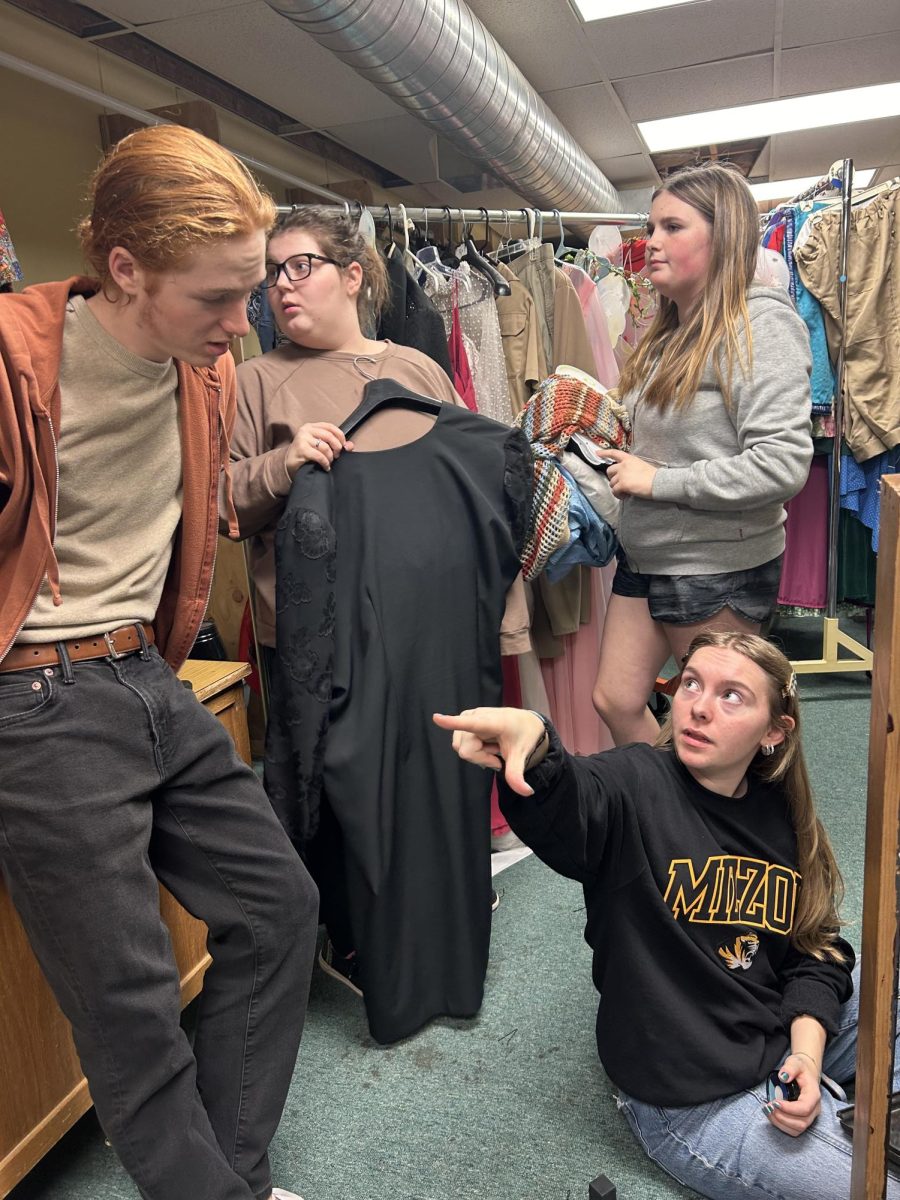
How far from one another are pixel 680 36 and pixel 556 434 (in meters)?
2.82

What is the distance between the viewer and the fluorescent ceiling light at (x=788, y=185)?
6839 millimetres

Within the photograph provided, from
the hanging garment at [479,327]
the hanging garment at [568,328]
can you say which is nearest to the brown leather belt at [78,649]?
the hanging garment at [479,327]

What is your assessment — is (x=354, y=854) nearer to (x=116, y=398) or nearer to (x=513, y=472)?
(x=513, y=472)

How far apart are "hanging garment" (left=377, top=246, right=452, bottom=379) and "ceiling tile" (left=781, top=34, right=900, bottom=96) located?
3075mm

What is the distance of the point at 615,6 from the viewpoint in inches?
141

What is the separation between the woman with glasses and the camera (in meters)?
1.68

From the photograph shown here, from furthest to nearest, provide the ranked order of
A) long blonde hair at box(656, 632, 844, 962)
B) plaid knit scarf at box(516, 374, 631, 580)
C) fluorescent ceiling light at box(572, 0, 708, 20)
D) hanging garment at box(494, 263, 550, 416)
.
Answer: fluorescent ceiling light at box(572, 0, 708, 20), hanging garment at box(494, 263, 550, 416), plaid knit scarf at box(516, 374, 631, 580), long blonde hair at box(656, 632, 844, 962)

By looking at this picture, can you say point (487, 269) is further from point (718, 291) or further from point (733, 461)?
point (733, 461)

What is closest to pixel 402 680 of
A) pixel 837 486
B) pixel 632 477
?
pixel 632 477

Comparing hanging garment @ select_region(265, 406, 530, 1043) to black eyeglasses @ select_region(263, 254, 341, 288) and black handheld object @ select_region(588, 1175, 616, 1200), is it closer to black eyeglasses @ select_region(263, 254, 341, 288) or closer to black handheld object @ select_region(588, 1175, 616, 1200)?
black eyeglasses @ select_region(263, 254, 341, 288)

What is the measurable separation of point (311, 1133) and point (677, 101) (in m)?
5.00

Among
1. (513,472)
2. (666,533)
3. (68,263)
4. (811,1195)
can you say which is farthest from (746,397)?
(68,263)

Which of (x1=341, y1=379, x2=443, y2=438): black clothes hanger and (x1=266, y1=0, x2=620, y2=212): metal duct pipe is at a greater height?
(x1=266, y1=0, x2=620, y2=212): metal duct pipe

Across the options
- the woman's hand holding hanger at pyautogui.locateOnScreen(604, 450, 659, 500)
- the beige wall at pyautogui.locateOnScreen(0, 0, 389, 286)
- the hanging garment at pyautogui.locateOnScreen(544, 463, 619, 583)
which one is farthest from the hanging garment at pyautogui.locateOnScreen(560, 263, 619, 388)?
the beige wall at pyautogui.locateOnScreen(0, 0, 389, 286)
